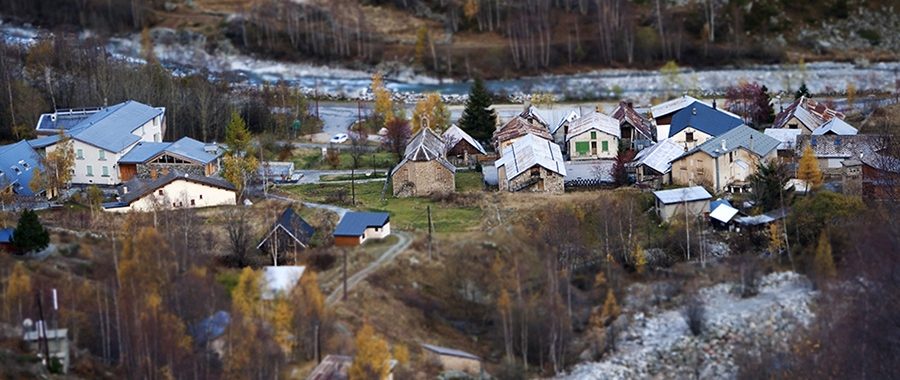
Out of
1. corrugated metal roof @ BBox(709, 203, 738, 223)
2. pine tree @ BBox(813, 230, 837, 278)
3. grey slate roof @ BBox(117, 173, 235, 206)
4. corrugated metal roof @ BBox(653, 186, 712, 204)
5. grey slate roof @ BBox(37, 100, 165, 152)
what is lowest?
pine tree @ BBox(813, 230, 837, 278)

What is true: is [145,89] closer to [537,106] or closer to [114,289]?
[537,106]

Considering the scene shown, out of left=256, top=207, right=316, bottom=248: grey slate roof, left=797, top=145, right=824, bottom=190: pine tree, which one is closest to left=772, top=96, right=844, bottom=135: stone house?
left=797, top=145, right=824, bottom=190: pine tree

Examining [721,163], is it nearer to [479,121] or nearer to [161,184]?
[479,121]

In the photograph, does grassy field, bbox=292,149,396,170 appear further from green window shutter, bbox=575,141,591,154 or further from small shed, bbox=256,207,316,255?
small shed, bbox=256,207,316,255

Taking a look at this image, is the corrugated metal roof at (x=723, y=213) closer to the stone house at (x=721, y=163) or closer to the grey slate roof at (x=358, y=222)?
the stone house at (x=721, y=163)

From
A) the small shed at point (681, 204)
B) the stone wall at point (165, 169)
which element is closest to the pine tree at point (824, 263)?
the small shed at point (681, 204)

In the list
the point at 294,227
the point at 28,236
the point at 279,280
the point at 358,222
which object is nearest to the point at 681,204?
the point at 358,222

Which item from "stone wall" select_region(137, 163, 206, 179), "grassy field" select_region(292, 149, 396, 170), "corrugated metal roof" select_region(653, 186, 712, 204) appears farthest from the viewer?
"grassy field" select_region(292, 149, 396, 170)
